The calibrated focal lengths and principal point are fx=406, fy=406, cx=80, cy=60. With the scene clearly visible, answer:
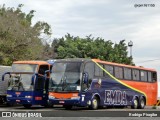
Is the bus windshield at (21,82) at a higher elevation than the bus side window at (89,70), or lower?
lower

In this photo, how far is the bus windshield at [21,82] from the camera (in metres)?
24.7

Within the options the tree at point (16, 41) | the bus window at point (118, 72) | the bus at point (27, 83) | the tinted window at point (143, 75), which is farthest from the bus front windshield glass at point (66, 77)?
the tree at point (16, 41)

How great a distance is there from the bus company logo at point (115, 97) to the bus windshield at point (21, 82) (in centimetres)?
486

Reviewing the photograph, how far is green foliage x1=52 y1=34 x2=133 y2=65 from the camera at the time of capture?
171 ft

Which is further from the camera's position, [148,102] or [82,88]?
[148,102]

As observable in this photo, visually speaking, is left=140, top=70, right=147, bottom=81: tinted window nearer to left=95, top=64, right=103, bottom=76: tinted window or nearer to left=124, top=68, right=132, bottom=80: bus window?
left=124, top=68, right=132, bottom=80: bus window

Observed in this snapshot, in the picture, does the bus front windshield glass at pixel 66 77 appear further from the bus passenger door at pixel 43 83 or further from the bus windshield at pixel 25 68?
the bus windshield at pixel 25 68

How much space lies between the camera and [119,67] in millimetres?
27016

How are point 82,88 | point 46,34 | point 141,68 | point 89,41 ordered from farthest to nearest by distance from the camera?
point 89,41
point 46,34
point 141,68
point 82,88

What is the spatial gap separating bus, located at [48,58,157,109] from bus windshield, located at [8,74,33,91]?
1.50 meters

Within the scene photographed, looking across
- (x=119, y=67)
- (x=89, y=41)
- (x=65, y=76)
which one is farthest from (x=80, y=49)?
(x=65, y=76)

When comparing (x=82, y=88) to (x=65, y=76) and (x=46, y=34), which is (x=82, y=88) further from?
(x=46, y=34)

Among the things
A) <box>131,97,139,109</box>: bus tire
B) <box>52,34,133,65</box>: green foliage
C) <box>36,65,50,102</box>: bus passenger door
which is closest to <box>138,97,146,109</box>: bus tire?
<box>131,97,139,109</box>: bus tire

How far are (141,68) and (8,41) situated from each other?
14560 millimetres
